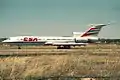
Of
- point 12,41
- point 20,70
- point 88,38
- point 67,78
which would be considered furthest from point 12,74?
point 88,38

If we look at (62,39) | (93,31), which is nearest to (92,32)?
(93,31)

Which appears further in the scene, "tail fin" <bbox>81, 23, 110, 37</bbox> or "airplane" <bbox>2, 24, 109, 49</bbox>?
"tail fin" <bbox>81, 23, 110, 37</bbox>

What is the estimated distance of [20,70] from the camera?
1266cm

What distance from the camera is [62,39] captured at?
7688 cm

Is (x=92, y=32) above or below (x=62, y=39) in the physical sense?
above

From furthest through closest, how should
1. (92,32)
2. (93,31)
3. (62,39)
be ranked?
(93,31), (92,32), (62,39)

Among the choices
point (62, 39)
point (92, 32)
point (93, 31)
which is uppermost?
point (93, 31)

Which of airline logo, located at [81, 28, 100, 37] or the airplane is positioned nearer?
the airplane

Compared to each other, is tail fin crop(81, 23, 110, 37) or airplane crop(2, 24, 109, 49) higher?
tail fin crop(81, 23, 110, 37)

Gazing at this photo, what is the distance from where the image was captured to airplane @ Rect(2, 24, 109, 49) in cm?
7119

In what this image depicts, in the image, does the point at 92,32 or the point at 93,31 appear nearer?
the point at 92,32

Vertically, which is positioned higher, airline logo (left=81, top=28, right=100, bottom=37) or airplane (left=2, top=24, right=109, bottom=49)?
airline logo (left=81, top=28, right=100, bottom=37)

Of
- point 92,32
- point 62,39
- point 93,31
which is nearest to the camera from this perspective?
point 62,39

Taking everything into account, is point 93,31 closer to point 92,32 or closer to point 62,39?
point 92,32
